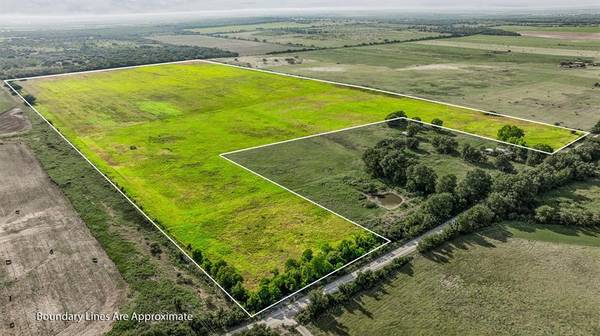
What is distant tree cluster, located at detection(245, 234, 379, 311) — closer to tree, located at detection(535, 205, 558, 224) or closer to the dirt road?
the dirt road

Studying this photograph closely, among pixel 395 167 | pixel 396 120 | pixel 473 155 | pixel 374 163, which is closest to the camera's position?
pixel 395 167

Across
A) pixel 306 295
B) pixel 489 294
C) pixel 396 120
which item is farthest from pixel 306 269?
pixel 396 120

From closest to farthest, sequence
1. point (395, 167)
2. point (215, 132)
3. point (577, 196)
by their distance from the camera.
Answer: point (577, 196)
point (395, 167)
point (215, 132)

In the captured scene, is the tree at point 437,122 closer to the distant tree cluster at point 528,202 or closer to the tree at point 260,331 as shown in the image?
the distant tree cluster at point 528,202

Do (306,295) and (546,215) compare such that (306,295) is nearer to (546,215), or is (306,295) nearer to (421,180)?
(421,180)

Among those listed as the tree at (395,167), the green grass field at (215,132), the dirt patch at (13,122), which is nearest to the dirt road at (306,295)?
the green grass field at (215,132)

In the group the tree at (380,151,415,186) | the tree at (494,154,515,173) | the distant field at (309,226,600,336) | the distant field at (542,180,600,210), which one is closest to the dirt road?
the distant field at (309,226,600,336)
